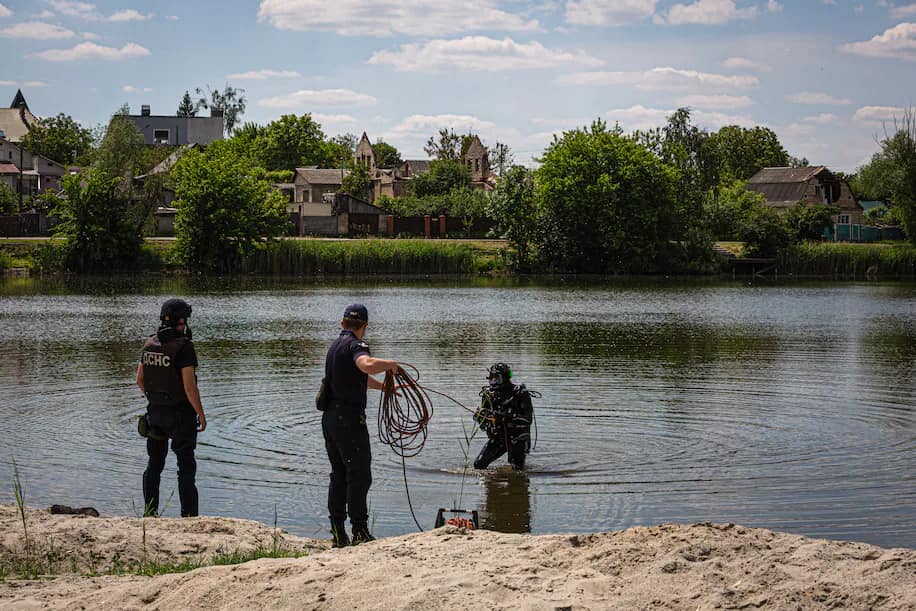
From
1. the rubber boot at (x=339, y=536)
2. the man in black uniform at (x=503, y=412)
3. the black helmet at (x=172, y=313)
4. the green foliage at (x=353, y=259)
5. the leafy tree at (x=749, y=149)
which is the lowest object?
the rubber boot at (x=339, y=536)

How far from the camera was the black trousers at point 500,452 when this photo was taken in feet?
42.2

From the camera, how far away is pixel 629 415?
17.7m

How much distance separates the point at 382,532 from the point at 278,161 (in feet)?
465

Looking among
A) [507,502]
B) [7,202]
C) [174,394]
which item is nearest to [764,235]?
[7,202]

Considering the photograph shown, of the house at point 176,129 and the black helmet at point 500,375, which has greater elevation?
the house at point 176,129

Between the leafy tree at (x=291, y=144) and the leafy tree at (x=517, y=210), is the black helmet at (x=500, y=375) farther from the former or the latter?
the leafy tree at (x=291, y=144)

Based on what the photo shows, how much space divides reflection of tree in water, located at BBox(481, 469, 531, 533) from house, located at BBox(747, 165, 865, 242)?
104358mm

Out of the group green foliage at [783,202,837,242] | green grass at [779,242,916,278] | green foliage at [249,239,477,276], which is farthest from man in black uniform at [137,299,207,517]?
green foliage at [783,202,837,242]

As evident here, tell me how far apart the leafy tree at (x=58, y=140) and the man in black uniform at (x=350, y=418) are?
140 meters

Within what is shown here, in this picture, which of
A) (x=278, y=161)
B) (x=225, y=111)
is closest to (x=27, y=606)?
(x=278, y=161)

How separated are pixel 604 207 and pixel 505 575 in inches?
2901

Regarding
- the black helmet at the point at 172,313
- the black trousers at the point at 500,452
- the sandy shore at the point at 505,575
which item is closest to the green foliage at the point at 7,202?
the black trousers at the point at 500,452

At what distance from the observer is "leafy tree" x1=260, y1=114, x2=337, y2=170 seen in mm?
146750

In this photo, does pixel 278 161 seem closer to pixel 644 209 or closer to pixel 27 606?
pixel 644 209
